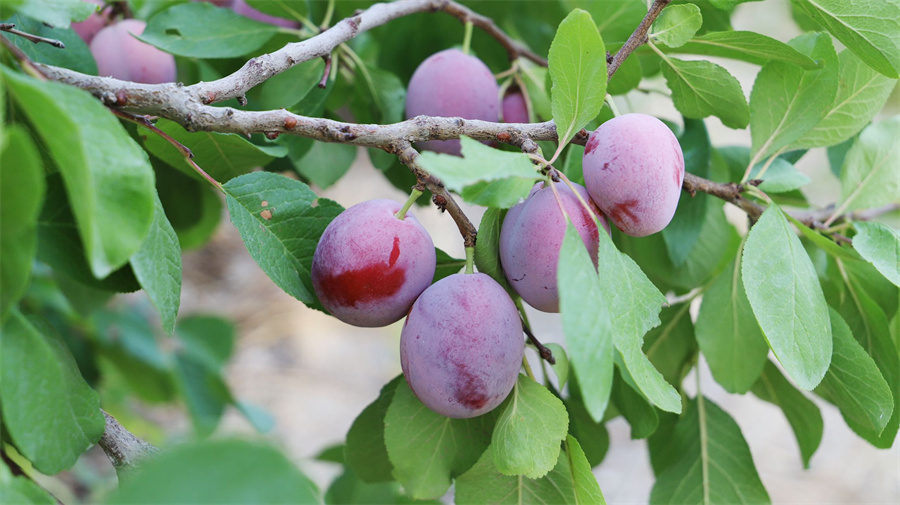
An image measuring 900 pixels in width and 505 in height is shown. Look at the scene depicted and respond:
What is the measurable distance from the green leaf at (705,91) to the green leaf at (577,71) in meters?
0.14

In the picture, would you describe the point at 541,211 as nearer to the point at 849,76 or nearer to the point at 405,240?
the point at 405,240

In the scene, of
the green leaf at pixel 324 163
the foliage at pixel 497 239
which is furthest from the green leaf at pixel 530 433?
the green leaf at pixel 324 163

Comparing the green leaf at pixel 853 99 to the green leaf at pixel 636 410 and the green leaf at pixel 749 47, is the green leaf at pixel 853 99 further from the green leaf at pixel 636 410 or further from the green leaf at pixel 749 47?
the green leaf at pixel 636 410

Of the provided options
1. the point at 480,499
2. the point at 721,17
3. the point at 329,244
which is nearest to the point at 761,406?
the point at 721,17

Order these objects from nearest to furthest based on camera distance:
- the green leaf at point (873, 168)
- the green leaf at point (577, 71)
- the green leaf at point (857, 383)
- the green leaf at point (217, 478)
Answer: the green leaf at point (217, 478) < the green leaf at point (577, 71) < the green leaf at point (857, 383) < the green leaf at point (873, 168)

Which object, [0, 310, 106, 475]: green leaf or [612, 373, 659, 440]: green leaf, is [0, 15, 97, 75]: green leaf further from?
[612, 373, 659, 440]: green leaf

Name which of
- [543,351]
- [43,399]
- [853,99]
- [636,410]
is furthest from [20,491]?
[853,99]

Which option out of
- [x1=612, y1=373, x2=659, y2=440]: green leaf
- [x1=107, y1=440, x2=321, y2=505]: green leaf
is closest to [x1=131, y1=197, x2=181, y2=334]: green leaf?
[x1=107, y1=440, x2=321, y2=505]: green leaf

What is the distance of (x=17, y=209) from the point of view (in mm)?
288

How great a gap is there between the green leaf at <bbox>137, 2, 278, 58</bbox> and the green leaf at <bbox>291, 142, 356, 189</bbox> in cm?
11

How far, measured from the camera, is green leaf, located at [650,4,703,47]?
1.48ft

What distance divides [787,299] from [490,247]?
195 millimetres

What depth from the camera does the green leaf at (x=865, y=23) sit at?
1.46 ft

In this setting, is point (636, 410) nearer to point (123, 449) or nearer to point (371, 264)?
point (371, 264)
